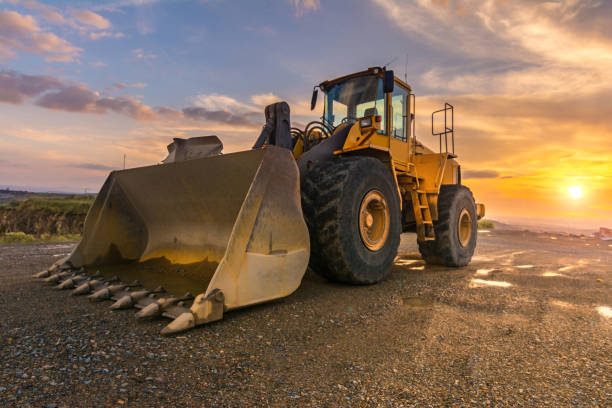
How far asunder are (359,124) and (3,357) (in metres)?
4.36

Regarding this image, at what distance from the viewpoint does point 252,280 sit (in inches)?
126

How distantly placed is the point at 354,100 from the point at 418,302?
337 centimetres

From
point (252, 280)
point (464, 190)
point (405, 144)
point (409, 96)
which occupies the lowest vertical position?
point (252, 280)

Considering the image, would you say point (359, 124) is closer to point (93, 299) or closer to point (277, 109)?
point (277, 109)

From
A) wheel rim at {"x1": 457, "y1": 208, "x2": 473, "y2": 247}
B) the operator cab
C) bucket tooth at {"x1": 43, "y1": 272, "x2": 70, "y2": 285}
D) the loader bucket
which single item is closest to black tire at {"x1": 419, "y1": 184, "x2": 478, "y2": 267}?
wheel rim at {"x1": 457, "y1": 208, "x2": 473, "y2": 247}

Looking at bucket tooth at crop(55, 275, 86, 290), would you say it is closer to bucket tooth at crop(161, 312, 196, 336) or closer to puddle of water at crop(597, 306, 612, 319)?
bucket tooth at crop(161, 312, 196, 336)

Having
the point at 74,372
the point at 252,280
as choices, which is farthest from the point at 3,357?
the point at 252,280

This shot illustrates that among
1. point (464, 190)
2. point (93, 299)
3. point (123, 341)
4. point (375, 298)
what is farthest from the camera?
point (464, 190)

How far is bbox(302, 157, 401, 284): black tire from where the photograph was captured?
414 centimetres

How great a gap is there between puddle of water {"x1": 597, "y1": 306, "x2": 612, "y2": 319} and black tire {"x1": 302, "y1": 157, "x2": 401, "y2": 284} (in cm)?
226

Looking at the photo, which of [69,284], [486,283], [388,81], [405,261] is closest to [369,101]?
[388,81]

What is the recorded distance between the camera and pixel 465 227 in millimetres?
7543

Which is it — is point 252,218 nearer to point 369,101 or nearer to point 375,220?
point 375,220

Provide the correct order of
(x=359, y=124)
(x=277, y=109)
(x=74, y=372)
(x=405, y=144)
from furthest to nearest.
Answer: (x=405, y=144)
(x=359, y=124)
(x=277, y=109)
(x=74, y=372)
